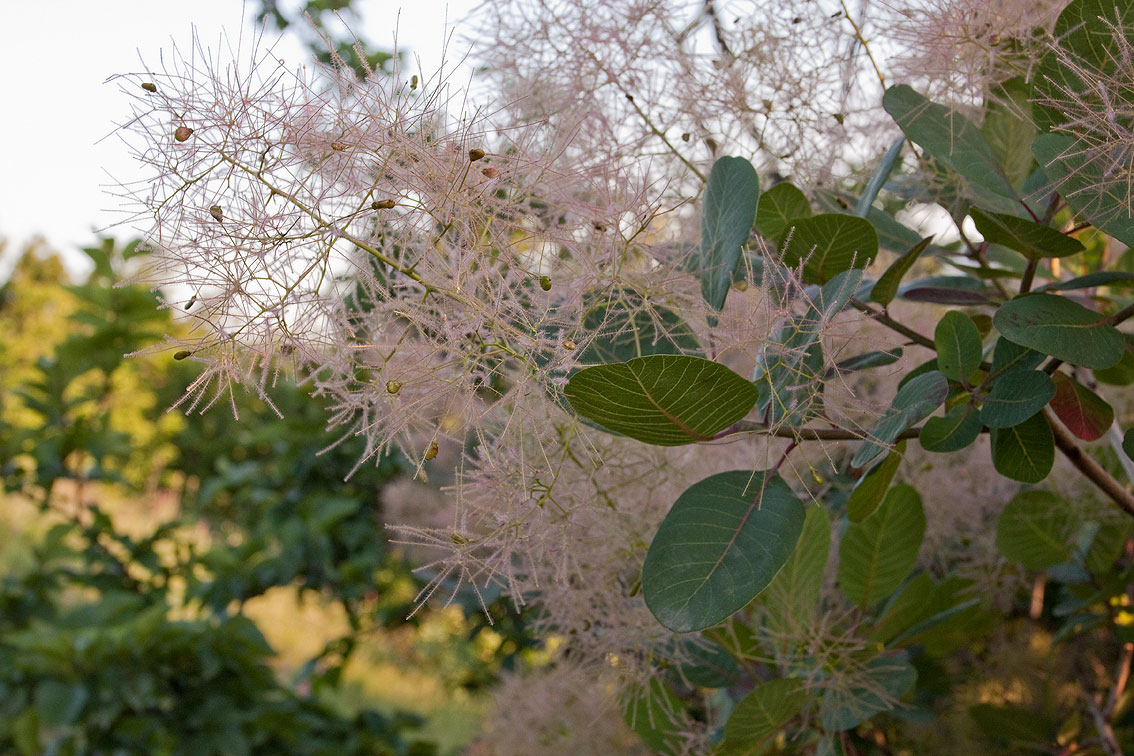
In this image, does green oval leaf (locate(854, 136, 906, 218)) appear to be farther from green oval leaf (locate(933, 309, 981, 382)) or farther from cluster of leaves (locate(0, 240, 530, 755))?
cluster of leaves (locate(0, 240, 530, 755))

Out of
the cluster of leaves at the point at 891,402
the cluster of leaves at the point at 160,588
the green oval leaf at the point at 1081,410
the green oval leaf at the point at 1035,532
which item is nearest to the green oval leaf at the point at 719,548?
the cluster of leaves at the point at 891,402

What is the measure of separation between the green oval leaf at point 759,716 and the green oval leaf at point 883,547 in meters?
0.14

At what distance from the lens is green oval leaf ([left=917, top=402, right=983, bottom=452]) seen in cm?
58

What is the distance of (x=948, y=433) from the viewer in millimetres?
581

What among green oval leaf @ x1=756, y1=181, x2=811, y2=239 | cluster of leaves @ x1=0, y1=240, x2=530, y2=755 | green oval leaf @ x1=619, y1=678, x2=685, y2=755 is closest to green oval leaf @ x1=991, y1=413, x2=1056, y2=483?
green oval leaf @ x1=756, y1=181, x2=811, y2=239

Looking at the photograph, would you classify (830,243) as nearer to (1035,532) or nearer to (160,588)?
(1035,532)

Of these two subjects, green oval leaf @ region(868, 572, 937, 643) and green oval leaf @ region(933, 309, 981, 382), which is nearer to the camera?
green oval leaf @ region(933, 309, 981, 382)

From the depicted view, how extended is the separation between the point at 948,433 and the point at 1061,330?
92mm

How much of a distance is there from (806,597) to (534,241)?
1.28 ft

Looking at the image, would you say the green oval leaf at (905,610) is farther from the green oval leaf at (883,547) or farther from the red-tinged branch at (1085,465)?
the red-tinged branch at (1085,465)

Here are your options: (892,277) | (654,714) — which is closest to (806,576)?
(654,714)

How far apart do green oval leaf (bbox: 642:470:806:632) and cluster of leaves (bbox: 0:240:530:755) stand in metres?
0.66

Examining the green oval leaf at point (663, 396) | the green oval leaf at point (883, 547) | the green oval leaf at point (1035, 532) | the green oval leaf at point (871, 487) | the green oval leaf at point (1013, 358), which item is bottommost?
the green oval leaf at point (1035, 532)

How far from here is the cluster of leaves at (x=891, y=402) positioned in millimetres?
524
